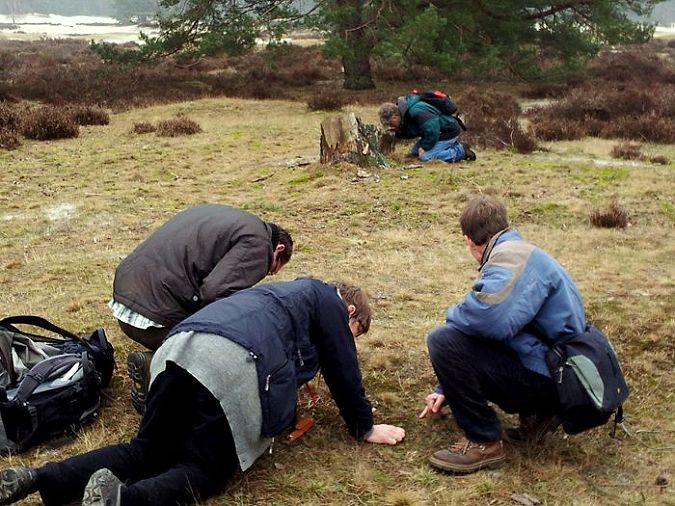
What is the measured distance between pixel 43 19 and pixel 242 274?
316 ft

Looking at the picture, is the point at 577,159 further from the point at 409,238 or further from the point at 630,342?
the point at 630,342

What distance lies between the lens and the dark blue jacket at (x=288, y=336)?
284cm

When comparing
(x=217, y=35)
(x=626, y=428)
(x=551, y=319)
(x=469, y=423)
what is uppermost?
(x=217, y=35)

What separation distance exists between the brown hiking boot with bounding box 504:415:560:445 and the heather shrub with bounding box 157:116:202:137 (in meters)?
9.72

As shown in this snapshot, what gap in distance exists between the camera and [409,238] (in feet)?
22.6

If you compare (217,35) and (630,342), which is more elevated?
(217,35)

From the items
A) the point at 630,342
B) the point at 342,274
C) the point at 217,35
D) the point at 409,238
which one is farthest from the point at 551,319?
the point at 217,35

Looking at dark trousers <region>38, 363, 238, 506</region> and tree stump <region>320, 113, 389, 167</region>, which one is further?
tree stump <region>320, 113, 389, 167</region>

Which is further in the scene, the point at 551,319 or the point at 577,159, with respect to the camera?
the point at 577,159

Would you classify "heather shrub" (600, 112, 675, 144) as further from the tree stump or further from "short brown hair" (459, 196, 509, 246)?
"short brown hair" (459, 196, 509, 246)

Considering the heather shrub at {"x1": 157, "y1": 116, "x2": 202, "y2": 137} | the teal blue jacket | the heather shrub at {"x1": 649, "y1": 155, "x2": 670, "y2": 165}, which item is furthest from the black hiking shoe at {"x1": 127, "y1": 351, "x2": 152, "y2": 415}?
the heather shrub at {"x1": 157, "y1": 116, "x2": 202, "y2": 137}

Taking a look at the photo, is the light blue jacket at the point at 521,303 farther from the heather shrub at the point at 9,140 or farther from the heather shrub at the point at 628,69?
the heather shrub at the point at 628,69

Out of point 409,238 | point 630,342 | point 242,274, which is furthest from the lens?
point 409,238

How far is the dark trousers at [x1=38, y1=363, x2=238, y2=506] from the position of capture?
2.81m
